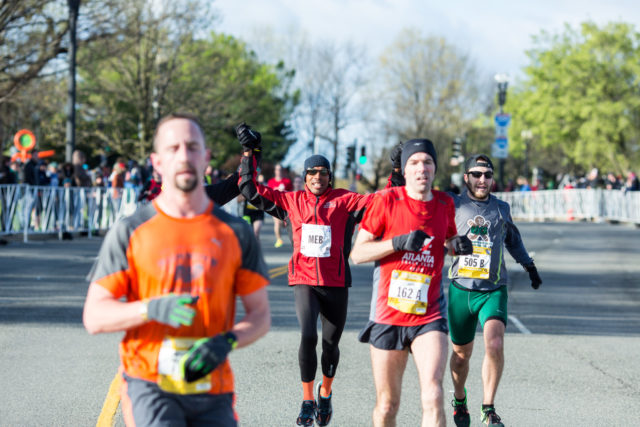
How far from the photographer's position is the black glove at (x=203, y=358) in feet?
10.5

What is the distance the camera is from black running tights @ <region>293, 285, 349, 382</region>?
6.82m

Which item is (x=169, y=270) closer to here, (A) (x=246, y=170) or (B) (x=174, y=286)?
(B) (x=174, y=286)

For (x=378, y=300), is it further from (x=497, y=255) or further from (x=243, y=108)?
(x=243, y=108)

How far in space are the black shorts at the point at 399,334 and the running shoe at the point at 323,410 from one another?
4.48ft

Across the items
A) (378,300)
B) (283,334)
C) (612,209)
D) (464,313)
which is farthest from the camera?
(612,209)

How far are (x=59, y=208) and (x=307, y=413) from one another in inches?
668

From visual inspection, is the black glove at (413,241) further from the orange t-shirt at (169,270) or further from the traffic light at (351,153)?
the traffic light at (351,153)

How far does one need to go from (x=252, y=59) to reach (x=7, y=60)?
39203mm

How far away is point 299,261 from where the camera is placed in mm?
7023

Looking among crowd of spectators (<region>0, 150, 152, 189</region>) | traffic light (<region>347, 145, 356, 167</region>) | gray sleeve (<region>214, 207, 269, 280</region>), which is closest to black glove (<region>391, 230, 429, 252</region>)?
gray sleeve (<region>214, 207, 269, 280</region>)

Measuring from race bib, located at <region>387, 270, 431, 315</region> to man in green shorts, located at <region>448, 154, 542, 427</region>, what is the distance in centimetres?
141

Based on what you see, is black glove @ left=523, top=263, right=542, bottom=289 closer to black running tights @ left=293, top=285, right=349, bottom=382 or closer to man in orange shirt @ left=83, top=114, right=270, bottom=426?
black running tights @ left=293, top=285, right=349, bottom=382

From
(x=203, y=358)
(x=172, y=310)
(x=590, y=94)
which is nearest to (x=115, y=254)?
(x=172, y=310)

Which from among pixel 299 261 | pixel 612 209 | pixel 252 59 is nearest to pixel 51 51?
pixel 299 261
